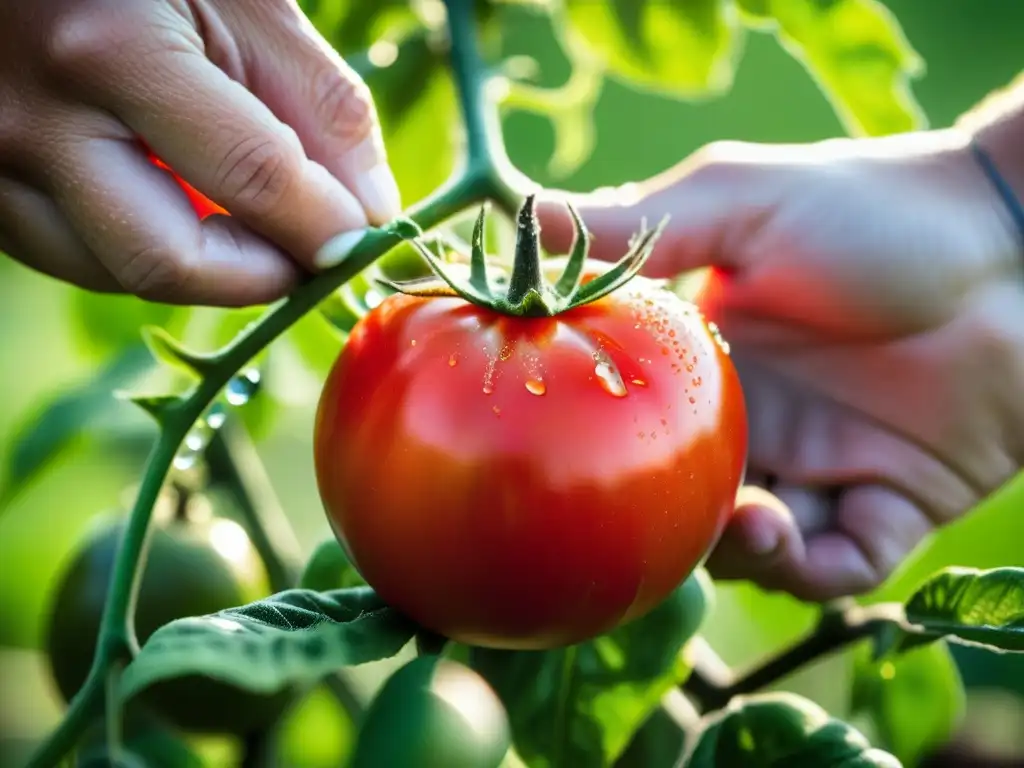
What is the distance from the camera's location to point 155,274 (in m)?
0.66

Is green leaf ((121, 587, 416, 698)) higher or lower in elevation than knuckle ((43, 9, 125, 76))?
lower

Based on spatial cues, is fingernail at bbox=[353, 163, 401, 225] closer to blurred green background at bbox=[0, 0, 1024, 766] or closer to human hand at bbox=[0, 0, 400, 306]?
human hand at bbox=[0, 0, 400, 306]

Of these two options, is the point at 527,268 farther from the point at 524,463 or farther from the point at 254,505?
the point at 254,505

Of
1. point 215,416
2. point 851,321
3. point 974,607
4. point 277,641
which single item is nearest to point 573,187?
point 851,321

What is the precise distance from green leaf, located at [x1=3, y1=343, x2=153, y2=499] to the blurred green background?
42 millimetres

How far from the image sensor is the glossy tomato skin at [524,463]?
53 cm

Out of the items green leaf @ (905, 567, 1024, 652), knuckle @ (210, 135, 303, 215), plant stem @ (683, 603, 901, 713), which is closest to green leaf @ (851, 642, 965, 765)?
plant stem @ (683, 603, 901, 713)

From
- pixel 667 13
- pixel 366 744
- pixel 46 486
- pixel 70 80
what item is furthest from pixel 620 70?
pixel 46 486

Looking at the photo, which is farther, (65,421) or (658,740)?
(65,421)

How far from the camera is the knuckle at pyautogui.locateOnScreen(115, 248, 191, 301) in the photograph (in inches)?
25.5

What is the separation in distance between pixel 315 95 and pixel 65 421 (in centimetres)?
46

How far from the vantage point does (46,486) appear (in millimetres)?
2387

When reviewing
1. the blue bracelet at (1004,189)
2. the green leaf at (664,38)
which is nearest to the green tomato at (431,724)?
the blue bracelet at (1004,189)

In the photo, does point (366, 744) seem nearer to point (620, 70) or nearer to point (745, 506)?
point (745, 506)
